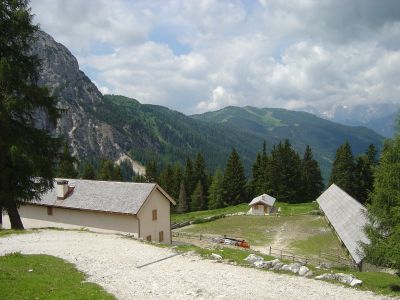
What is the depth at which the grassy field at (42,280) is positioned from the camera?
13.6m

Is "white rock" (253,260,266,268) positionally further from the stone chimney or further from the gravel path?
the stone chimney

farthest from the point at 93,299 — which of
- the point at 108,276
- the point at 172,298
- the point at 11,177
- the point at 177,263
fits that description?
the point at 11,177

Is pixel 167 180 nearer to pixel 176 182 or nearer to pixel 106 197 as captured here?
pixel 176 182

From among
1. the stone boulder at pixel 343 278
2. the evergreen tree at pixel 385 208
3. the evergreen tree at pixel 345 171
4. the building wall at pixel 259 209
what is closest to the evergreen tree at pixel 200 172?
the building wall at pixel 259 209

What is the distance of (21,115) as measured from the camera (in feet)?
93.8

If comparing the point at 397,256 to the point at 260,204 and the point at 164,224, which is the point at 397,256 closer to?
the point at 164,224

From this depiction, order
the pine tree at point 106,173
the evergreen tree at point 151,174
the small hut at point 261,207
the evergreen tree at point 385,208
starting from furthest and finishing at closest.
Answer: the evergreen tree at point 151,174 < the pine tree at point 106,173 < the small hut at point 261,207 < the evergreen tree at point 385,208

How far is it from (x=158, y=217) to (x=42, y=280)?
22.5 meters

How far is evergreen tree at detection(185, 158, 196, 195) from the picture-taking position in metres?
104

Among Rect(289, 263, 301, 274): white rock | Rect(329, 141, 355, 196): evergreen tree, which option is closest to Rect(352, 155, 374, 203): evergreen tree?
Rect(329, 141, 355, 196): evergreen tree

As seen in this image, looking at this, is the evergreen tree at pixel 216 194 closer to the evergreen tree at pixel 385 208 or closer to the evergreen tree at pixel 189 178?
the evergreen tree at pixel 189 178

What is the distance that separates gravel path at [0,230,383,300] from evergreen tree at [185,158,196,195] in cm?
7879

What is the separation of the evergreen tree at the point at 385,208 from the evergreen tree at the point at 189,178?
79801 mm

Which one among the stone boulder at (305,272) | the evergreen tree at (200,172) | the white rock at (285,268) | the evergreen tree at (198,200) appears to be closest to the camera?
the stone boulder at (305,272)
